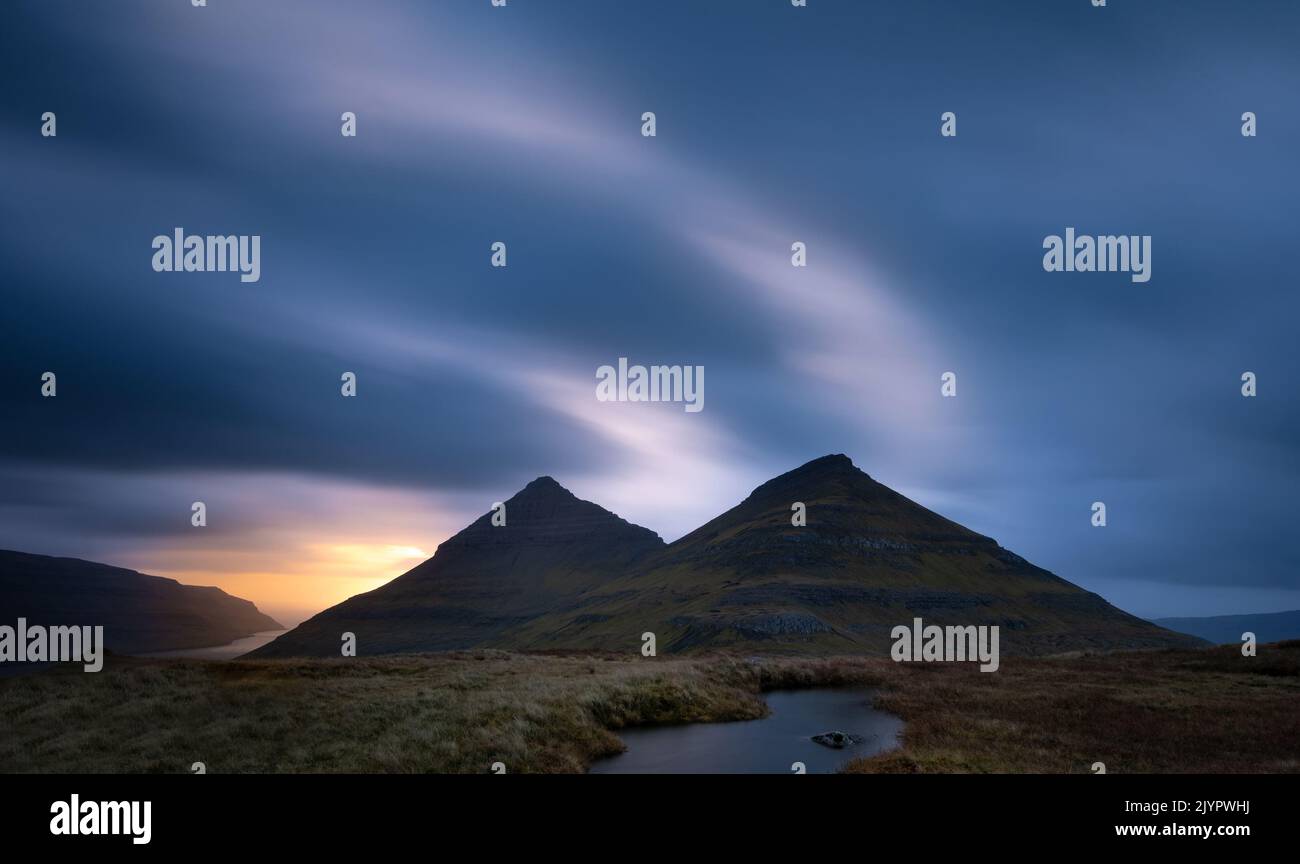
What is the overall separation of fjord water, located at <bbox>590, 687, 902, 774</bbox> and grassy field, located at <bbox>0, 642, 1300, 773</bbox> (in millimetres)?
1675

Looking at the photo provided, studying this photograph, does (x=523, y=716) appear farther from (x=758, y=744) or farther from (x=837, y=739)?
(x=837, y=739)

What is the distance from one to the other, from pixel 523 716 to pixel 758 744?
12.0m

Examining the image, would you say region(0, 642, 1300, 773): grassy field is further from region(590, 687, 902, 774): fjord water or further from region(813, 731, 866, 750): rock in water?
region(813, 731, 866, 750): rock in water

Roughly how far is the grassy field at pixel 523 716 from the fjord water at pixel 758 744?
168 cm

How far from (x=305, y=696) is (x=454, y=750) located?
14.7 m

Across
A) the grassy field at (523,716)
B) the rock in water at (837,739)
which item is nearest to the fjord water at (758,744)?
the rock in water at (837,739)

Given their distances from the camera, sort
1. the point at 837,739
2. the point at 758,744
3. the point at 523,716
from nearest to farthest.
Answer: the point at 523,716 → the point at 758,744 → the point at 837,739

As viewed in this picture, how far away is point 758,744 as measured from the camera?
36094 millimetres

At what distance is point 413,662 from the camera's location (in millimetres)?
60719

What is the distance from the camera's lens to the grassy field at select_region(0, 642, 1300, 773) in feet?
92.0

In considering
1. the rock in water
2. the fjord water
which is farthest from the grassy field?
the rock in water

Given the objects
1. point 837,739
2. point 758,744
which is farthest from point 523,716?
point 837,739
